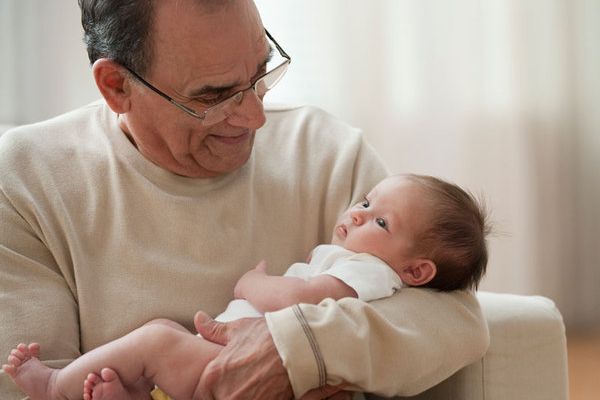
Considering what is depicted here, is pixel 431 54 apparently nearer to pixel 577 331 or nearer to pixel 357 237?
pixel 577 331

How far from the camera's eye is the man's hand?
1647mm

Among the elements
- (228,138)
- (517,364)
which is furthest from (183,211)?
(517,364)

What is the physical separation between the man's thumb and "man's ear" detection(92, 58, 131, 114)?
0.56 metres

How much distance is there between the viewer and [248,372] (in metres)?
1.66

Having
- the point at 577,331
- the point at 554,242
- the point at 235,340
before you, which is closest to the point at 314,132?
the point at 235,340

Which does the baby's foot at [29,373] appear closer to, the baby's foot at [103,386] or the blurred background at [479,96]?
the baby's foot at [103,386]

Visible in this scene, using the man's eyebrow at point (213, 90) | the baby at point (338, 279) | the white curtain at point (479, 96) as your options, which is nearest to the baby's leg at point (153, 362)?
the baby at point (338, 279)

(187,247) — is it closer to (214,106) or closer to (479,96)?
(214,106)

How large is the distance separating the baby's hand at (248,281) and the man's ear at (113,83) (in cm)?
47

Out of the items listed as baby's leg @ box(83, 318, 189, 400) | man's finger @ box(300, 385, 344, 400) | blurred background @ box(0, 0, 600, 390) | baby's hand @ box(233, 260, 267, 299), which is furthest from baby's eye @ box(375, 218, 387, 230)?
blurred background @ box(0, 0, 600, 390)

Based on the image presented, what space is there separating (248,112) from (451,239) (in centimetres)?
52

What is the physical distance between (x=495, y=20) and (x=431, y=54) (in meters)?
0.32

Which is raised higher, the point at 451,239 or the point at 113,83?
the point at 113,83

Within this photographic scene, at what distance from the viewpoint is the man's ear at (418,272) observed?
1.86 meters
